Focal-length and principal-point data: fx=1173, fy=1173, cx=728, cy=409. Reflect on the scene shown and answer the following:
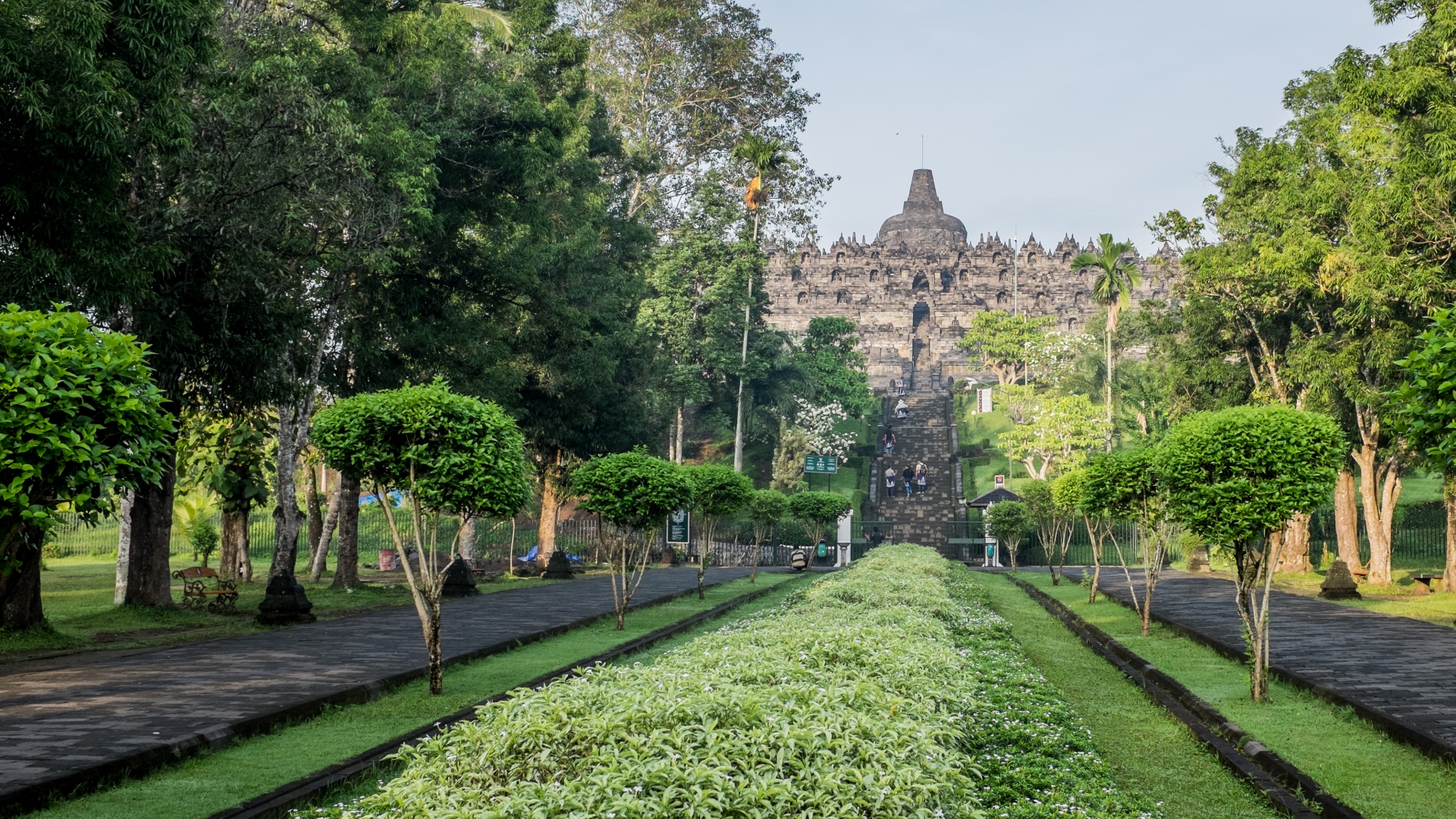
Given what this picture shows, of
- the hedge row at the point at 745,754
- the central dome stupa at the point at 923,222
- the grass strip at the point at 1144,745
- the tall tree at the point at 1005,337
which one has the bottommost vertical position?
the grass strip at the point at 1144,745

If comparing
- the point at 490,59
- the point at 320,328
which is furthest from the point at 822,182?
the point at 320,328

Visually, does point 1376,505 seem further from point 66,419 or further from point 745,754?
point 66,419

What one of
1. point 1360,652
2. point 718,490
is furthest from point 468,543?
point 1360,652

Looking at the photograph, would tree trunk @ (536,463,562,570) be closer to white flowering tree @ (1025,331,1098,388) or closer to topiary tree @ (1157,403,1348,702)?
topiary tree @ (1157,403,1348,702)

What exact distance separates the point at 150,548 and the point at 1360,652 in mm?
14781

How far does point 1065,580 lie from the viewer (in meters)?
27.4

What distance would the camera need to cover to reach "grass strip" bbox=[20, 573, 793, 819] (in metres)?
5.76

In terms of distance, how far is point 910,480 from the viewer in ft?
169

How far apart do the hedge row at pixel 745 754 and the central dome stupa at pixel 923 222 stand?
8692 cm

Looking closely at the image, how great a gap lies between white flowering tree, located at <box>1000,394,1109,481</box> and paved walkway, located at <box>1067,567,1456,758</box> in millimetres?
22828

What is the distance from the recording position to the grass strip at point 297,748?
18.9ft

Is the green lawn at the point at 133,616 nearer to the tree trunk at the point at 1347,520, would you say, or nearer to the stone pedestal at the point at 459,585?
the stone pedestal at the point at 459,585

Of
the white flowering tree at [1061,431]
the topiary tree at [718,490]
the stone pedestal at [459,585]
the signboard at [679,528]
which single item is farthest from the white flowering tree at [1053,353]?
the stone pedestal at [459,585]

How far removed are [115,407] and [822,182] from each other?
123 feet
